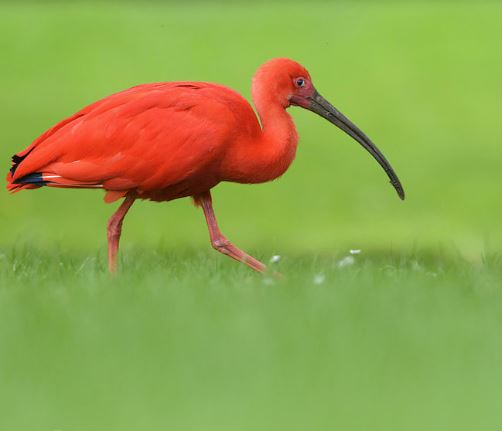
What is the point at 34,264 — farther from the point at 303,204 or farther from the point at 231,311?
the point at 303,204

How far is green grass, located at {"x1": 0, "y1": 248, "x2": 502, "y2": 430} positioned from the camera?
4754 mm

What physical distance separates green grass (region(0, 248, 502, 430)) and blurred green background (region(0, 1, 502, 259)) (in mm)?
2912

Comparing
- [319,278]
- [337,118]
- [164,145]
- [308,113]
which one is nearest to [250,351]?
[319,278]

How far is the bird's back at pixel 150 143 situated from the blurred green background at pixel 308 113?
1.86 meters

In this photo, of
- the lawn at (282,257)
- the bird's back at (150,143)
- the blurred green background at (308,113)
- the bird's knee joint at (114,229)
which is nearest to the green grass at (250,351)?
the lawn at (282,257)

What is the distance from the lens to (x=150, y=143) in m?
7.62

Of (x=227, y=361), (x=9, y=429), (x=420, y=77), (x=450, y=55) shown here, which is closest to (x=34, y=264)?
(x=227, y=361)

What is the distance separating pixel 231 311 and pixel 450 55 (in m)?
13.3

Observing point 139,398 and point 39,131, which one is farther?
point 39,131

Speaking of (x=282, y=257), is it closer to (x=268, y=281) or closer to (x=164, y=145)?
(x=164, y=145)

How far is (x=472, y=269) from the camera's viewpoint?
7.91 m

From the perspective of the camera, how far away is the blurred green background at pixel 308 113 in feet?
38.8

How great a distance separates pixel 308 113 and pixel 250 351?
36.2 ft

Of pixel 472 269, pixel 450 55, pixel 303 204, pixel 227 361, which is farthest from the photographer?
pixel 450 55
